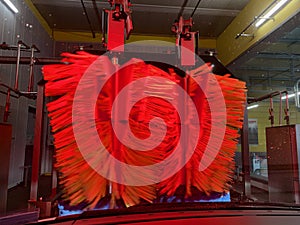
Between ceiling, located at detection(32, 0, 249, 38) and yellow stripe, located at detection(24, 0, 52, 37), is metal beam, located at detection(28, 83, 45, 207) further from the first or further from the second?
yellow stripe, located at detection(24, 0, 52, 37)

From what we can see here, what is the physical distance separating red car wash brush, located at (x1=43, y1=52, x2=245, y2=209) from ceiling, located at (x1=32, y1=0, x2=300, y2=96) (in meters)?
2.94

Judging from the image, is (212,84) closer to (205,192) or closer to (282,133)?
(205,192)

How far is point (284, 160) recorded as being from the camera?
1.23 m

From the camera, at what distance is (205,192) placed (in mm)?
557

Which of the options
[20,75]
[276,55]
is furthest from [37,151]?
[276,55]

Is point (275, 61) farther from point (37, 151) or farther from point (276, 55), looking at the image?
point (37, 151)

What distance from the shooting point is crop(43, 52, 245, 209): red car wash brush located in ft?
1.56

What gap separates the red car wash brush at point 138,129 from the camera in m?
0.48

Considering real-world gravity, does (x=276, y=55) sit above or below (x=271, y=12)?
below

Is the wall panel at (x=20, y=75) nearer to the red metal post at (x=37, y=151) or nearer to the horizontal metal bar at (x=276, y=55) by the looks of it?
the red metal post at (x=37, y=151)

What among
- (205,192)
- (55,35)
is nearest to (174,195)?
(205,192)

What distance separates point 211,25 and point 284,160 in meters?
3.38

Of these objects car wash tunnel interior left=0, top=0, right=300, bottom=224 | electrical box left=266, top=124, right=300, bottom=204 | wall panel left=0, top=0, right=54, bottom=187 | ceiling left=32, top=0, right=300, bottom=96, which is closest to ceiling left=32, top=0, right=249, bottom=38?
ceiling left=32, top=0, right=300, bottom=96

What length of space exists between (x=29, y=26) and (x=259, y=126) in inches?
129
